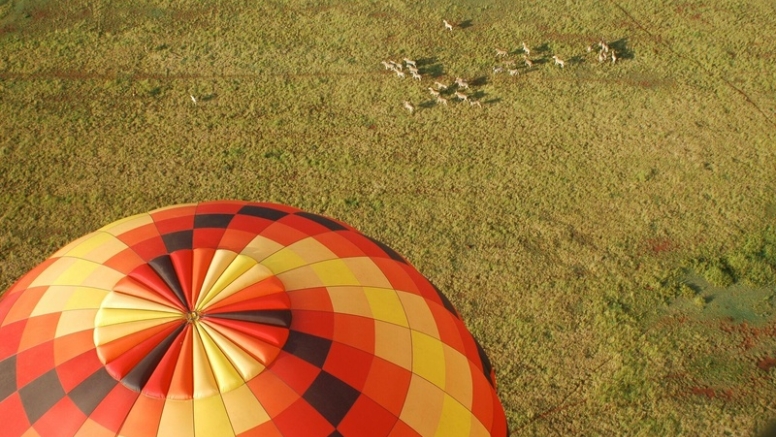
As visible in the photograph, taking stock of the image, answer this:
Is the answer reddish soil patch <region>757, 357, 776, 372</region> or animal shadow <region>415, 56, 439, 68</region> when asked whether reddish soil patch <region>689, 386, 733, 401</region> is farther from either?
animal shadow <region>415, 56, 439, 68</region>

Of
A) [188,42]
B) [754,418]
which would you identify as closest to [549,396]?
[754,418]

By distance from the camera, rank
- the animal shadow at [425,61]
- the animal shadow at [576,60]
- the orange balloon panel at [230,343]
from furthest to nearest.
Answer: the animal shadow at [576,60]
the animal shadow at [425,61]
the orange balloon panel at [230,343]

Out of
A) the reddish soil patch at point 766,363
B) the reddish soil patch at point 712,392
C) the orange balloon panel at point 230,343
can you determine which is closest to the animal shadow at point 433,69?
the reddish soil patch at point 712,392

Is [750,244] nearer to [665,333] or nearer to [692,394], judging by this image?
[665,333]

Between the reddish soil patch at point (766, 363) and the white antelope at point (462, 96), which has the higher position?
the white antelope at point (462, 96)

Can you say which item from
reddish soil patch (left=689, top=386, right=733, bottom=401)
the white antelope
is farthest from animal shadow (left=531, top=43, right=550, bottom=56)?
reddish soil patch (left=689, top=386, right=733, bottom=401)

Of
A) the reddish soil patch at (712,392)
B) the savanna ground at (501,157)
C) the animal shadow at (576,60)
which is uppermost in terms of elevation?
the animal shadow at (576,60)

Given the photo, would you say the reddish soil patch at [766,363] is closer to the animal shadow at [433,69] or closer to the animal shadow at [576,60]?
the animal shadow at [576,60]
